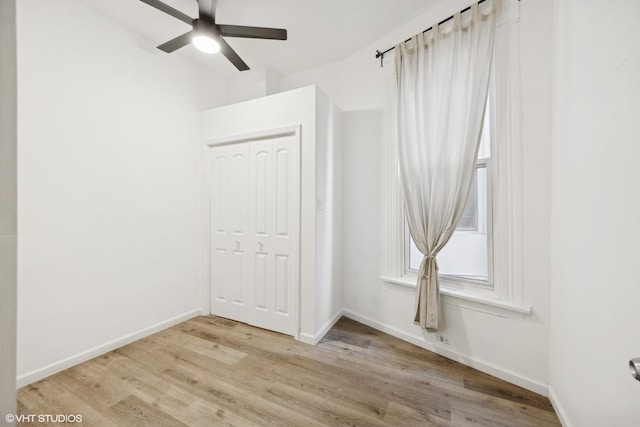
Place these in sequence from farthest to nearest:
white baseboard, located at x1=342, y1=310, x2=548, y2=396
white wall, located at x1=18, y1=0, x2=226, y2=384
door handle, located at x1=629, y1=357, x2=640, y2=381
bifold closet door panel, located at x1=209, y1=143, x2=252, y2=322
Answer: bifold closet door panel, located at x1=209, y1=143, x2=252, y2=322, white wall, located at x1=18, y1=0, x2=226, y2=384, white baseboard, located at x1=342, y1=310, x2=548, y2=396, door handle, located at x1=629, y1=357, x2=640, y2=381

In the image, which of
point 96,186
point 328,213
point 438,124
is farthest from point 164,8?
point 438,124

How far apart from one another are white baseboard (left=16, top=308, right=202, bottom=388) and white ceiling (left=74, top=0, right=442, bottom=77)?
2.94 m

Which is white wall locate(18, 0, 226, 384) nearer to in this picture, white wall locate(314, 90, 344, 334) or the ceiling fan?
the ceiling fan

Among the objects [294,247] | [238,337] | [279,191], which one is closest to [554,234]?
[294,247]

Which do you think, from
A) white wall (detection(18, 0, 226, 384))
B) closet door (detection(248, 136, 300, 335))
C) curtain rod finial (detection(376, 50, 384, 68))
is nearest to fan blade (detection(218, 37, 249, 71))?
closet door (detection(248, 136, 300, 335))

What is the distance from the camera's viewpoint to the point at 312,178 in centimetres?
238

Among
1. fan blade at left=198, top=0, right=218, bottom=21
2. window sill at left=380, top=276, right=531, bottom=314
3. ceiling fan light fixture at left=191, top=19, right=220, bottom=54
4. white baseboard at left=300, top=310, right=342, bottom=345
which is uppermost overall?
fan blade at left=198, top=0, right=218, bottom=21

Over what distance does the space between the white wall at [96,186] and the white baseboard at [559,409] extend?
10.8 ft

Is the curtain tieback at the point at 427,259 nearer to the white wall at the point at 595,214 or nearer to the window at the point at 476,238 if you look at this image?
the window at the point at 476,238

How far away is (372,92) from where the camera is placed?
107 inches

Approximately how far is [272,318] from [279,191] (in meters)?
1.33

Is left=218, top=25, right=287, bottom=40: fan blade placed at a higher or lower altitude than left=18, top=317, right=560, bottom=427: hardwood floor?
higher

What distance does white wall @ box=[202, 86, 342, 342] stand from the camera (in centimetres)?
238
